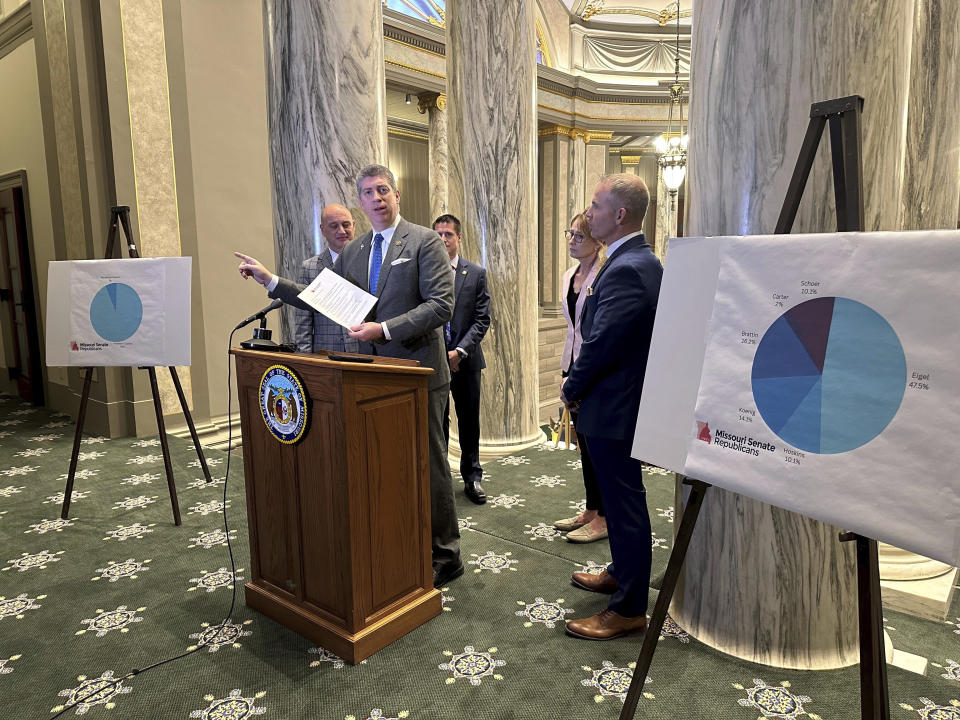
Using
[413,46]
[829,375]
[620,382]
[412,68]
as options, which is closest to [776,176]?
[620,382]

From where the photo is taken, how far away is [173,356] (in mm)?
3561

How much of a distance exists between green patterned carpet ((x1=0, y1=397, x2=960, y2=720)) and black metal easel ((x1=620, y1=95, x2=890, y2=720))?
562 millimetres

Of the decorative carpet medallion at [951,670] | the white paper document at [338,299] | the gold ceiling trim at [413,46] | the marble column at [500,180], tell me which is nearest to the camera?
the decorative carpet medallion at [951,670]

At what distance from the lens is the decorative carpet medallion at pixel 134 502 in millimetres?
3783

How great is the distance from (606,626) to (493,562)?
779 millimetres

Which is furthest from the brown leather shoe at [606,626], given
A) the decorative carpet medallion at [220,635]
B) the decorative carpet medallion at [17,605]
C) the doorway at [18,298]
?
the doorway at [18,298]

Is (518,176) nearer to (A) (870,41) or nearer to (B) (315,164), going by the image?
(B) (315,164)

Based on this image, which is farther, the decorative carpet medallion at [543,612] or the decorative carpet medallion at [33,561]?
the decorative carpet medallion at [33,561]

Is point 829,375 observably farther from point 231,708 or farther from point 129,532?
point 129,532

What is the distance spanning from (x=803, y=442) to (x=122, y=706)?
2.11m

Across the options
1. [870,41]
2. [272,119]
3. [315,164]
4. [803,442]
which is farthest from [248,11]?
[803,442]

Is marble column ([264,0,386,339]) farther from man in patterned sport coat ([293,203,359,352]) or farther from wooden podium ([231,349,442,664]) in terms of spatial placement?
wooden podium ([231,349,442,664])

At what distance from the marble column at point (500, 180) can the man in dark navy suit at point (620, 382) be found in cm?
242

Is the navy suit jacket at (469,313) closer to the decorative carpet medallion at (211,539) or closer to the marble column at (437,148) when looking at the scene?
the decorative carpet medallion at (211,539)
